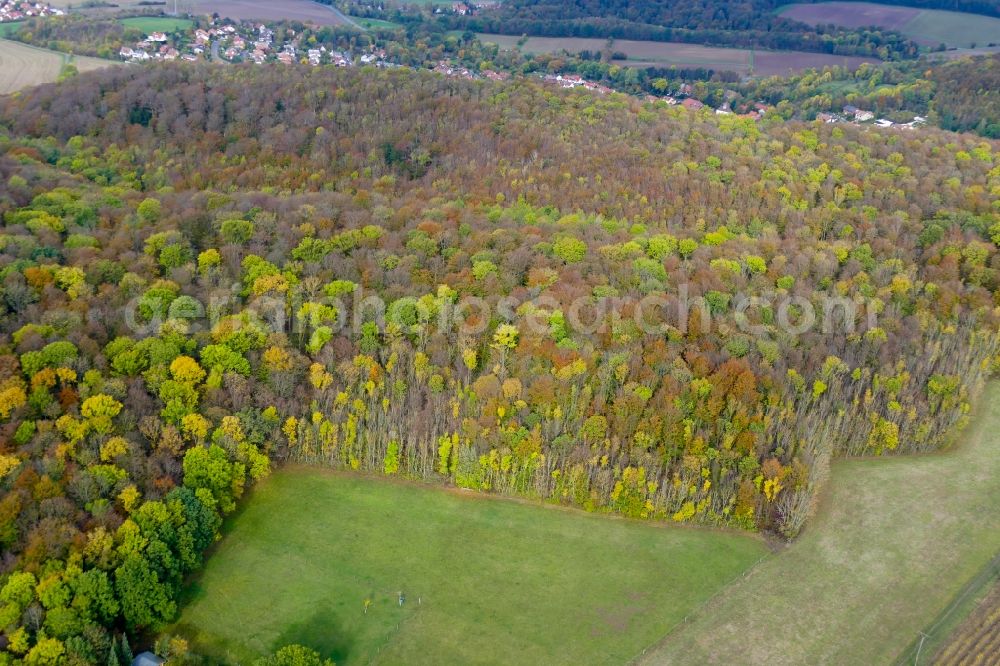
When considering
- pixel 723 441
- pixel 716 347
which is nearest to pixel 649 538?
pixel 723 441

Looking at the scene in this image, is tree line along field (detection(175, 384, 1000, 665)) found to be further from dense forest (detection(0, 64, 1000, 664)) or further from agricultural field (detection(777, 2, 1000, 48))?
agricultural field (detection(777, 2, 1000, 48))

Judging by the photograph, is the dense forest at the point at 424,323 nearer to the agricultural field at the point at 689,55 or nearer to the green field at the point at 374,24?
the agricultural field at the point at 689,55

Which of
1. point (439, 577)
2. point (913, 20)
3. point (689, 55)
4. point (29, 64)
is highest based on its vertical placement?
point (913, 20)

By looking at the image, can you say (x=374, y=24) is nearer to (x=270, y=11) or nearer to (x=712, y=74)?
(x=270, y=11)

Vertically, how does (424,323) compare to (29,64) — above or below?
below

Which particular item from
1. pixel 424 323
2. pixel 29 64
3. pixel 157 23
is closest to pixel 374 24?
pixel 157 23

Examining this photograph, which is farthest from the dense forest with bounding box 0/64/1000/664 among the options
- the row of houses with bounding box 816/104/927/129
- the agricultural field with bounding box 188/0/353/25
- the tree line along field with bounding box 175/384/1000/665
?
the agricultural field with bounding box 188/0/353/25
